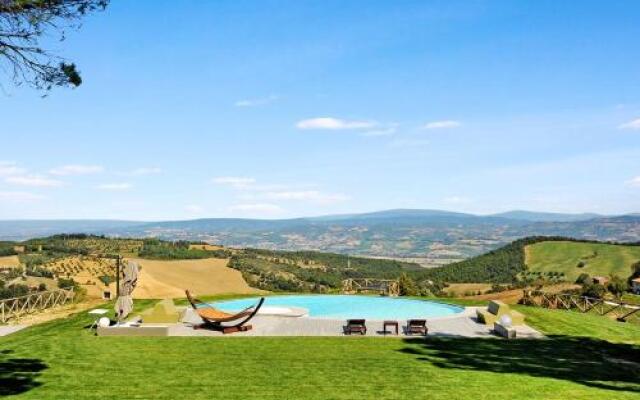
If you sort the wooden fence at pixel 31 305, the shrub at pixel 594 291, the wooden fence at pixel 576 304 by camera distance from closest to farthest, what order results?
1. the wooden fence at pixel 31 305
2. the wooden fence at pixel 576 304
3. the shrub at pixel 594 291

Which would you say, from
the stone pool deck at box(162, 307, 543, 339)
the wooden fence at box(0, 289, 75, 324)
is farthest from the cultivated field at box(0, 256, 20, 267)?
the stone pool deck at box(162, 307, 543, 339)

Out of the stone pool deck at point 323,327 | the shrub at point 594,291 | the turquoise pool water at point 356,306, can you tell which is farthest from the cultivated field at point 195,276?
the shrub at point 594,291

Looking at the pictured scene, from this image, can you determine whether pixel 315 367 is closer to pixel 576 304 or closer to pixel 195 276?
pixel 576 304

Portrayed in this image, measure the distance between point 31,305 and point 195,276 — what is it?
140ft

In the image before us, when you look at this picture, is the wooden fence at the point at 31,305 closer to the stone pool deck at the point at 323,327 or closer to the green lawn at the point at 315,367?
the green lawn at the point at 315,367

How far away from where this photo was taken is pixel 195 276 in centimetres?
6925

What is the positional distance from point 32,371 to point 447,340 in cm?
1265

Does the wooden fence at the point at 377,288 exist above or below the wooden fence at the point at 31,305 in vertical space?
below

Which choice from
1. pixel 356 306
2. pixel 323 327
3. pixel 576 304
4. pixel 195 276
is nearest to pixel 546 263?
pixel 195 276

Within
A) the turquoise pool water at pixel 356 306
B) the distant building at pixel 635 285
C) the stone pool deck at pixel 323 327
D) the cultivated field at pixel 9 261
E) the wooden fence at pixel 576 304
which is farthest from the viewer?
the cultivated field at pixel 9 261

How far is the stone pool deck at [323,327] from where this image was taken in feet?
63.0

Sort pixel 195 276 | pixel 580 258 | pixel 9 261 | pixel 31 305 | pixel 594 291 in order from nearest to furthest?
pixel 31 305, pixel 594 291, pixel 9 261, pixel 195 276, pixel 580 258

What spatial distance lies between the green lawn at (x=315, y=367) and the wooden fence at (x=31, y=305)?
4047 mm

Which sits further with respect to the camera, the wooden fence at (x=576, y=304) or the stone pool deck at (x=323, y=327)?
the wooden fence at (x=576, y=304)
